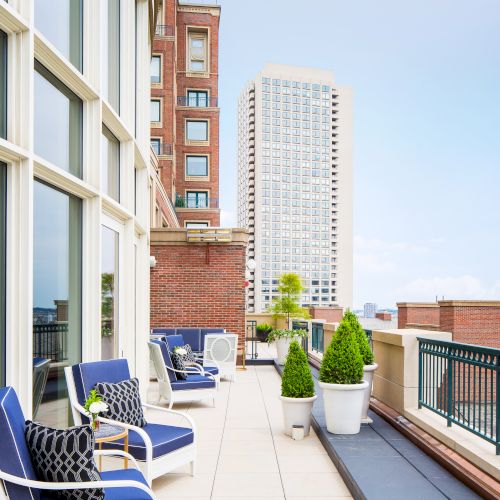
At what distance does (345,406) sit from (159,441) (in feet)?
7.09

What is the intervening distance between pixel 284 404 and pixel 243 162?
13858 centimetres

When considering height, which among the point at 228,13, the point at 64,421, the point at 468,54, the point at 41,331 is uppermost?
the point at 228,13

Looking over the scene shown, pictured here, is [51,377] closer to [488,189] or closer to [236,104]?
[488,189]

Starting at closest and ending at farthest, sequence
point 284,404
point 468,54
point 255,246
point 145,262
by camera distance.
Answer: point 284,404
point 145,262
point 468,54
point 255,246

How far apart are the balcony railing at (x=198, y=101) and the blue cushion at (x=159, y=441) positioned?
93.7 ft

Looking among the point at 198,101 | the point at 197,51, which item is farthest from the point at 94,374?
the point at 197,51

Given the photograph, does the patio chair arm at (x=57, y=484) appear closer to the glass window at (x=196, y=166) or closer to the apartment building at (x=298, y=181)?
the glass window at (x=196, y=166)

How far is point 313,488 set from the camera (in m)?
4.77

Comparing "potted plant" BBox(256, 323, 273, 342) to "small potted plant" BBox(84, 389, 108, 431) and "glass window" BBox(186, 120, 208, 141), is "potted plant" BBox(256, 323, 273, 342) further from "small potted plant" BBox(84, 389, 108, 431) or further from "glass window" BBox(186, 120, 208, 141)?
"small potted plant" BBox(84, 389, 108, 431)

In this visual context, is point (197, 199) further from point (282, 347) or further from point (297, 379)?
point (297, 379)

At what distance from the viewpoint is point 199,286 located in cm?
1320

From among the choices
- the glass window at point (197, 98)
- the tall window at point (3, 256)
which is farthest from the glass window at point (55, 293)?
the glass window at point (197, 98)

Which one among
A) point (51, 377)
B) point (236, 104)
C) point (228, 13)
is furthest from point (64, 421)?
point (236, 104)

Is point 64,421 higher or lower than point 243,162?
lower
